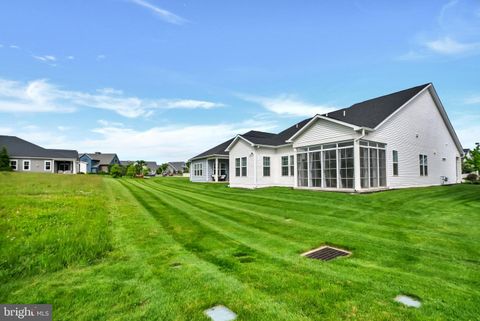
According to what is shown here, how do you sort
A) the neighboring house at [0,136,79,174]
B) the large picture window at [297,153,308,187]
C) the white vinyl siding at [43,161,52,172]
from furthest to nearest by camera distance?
1. the white vinyl siding at [43,161,52,172]
2. the neighboring house at [0,136,79,174]
3. the large picture window at [297,153,308,187]

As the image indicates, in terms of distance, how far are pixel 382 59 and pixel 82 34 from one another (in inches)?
762

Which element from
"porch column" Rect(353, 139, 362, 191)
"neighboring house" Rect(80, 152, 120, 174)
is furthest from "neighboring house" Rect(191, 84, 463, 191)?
"neighboring house" Rect(80, 152, 120, 174)

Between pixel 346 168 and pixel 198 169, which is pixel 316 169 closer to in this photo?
pixel 346 168

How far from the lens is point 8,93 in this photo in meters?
18.0

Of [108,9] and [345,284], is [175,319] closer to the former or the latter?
[345,284]

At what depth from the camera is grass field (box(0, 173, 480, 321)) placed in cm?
280

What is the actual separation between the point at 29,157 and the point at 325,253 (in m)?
49.4

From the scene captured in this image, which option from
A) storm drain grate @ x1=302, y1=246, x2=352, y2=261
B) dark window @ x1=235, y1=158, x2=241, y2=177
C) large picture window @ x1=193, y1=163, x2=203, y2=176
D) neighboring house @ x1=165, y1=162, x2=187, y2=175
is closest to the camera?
storm drain grate @ x1=302, y1=246, x2=352, y2=261

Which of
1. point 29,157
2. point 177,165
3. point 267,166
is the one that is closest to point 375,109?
point 267,166

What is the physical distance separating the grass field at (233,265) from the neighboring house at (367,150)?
19.4ft

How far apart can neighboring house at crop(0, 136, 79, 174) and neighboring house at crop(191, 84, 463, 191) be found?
3768 cm

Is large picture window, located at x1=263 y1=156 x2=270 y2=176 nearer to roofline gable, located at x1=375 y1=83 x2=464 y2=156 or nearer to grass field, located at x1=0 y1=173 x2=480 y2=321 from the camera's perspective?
roofline gable, located at x1=375 y1=83 x2=464 y2=156

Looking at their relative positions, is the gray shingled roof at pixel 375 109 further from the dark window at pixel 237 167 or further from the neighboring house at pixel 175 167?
the neighboring house at pixel 175 167

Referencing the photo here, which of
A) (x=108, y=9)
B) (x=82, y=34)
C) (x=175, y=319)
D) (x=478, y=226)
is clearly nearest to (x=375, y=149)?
(x=478, y=226)
